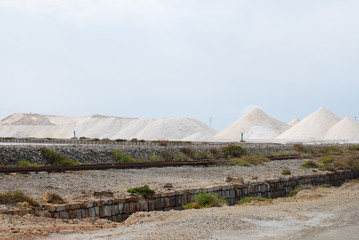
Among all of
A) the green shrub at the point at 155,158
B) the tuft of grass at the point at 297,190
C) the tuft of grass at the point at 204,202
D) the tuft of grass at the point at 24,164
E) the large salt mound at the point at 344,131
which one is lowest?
the tuft of grass at the point at 297,190

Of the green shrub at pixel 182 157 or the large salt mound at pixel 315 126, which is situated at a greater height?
the large salt mound at pixel 315 126

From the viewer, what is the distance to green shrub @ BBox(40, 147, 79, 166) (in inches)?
820

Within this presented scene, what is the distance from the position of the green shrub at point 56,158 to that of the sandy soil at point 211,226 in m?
11.9

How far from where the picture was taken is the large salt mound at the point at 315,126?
8089 centimetres

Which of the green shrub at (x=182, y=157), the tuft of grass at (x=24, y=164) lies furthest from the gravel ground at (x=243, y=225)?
the green shrub at (x=182, y=157)

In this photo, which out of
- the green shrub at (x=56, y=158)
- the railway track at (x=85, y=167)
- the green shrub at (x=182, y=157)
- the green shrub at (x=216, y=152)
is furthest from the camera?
the green shrub at (x=216, y=152)

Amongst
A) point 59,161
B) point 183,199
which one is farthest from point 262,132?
point 183,199

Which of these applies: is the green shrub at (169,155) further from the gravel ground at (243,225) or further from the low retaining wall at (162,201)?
the gravel ground at (243,225)

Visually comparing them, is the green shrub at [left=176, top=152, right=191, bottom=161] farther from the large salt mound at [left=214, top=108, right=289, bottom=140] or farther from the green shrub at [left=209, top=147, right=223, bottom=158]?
the large salt mound at [left=214, top=108, right=289, bottom=140]

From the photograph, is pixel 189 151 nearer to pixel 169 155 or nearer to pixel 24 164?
pixel 169 155

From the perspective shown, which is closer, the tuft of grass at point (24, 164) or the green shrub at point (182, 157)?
the tuft of grass at point (24, 164)

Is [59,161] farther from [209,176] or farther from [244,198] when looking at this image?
[244,198]

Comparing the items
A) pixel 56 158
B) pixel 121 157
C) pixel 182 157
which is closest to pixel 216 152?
pixel 182 157

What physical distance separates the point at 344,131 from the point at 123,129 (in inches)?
2060
